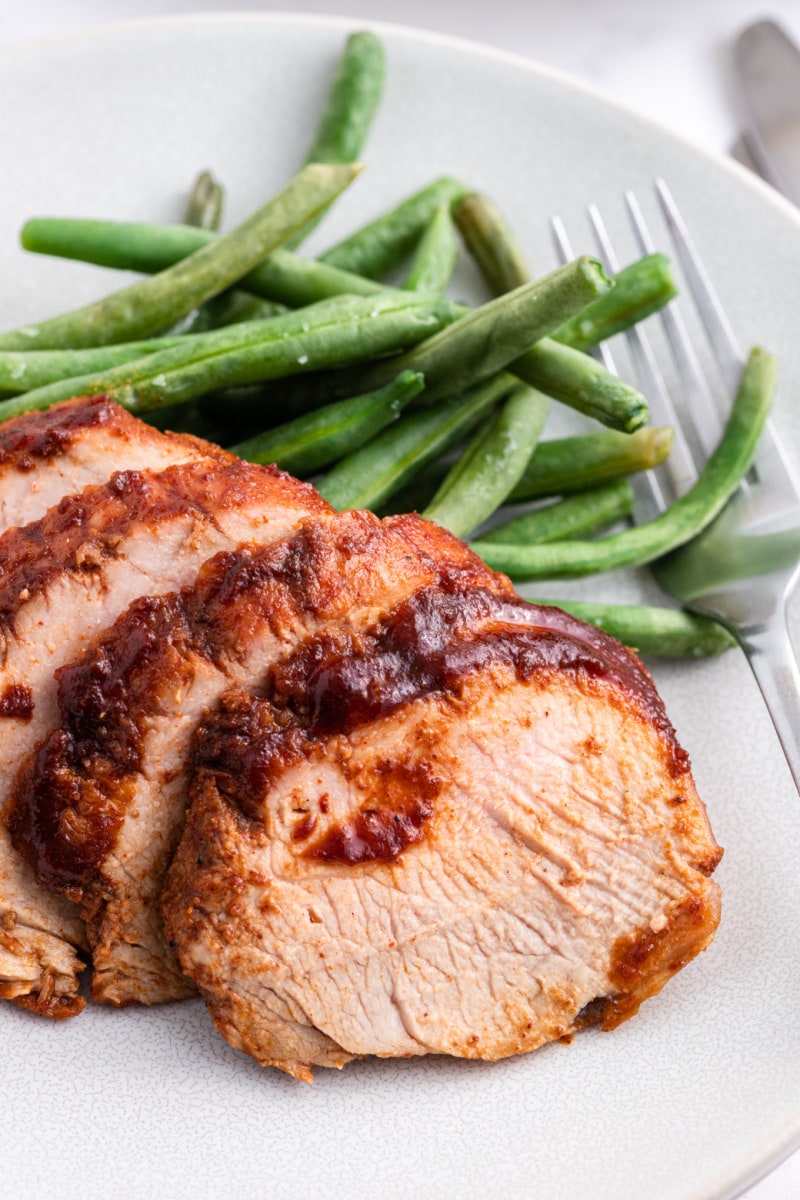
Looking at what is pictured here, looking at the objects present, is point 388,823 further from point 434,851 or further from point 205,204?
point 205,204

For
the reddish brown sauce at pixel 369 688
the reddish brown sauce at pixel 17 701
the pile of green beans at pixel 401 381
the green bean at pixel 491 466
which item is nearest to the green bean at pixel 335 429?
the pile of green beans at pixel 401 381

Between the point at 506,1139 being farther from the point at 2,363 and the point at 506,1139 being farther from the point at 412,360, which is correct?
the point at 2,363

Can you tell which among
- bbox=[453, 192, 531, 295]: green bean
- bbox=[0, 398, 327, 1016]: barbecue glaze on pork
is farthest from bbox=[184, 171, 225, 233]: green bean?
bbox=[0, 398, 327, 1016]: barbecue glaze on pork

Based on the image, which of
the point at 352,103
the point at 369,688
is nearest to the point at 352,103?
the point at 352,103

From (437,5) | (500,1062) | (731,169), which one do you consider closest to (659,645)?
(500,1062)

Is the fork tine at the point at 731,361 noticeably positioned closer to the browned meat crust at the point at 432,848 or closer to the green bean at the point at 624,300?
the green bean at the point at 624,300
